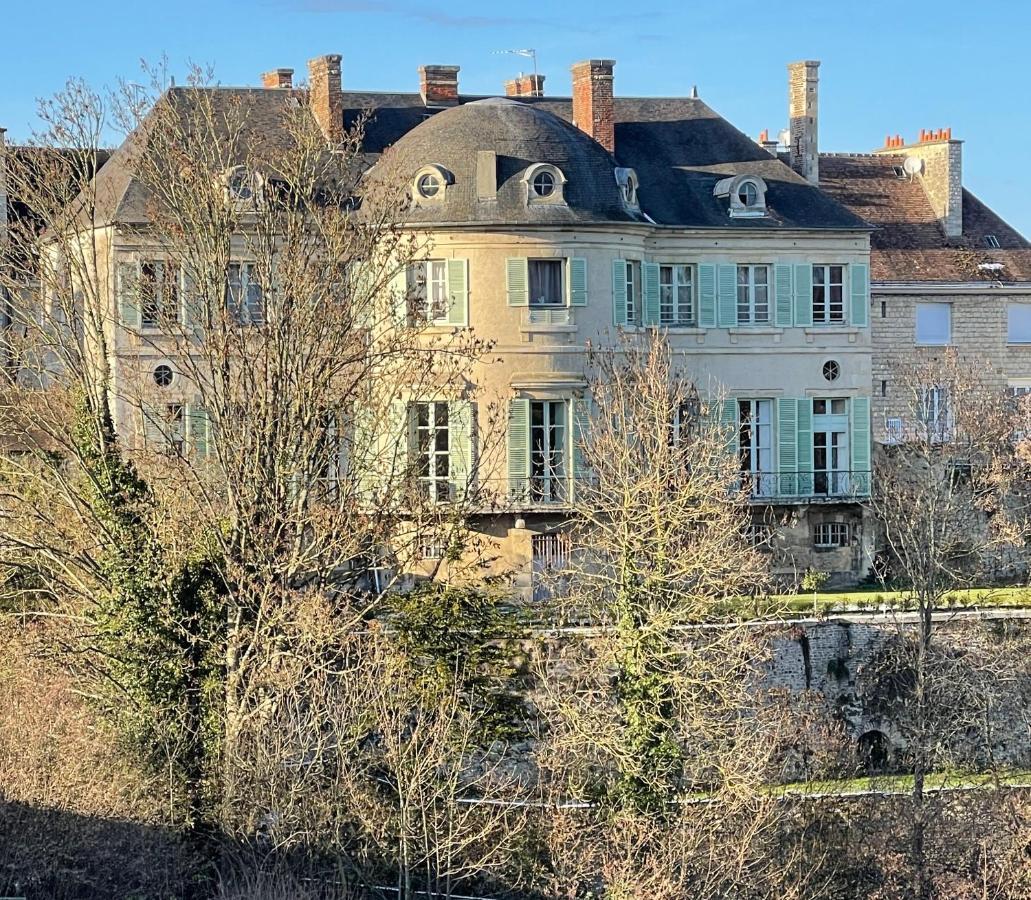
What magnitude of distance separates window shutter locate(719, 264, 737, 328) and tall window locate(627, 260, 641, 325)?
1.95 metres

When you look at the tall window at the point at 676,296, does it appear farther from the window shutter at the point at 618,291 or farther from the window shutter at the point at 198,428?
the window shutter at the point at 198,428

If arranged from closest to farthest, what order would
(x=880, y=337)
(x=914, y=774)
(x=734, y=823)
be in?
(x=734, y=823) < (x=914, y=774) < (x=880, y=337)

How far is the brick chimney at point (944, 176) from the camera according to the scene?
44156mm

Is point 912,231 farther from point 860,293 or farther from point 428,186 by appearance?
point 428,186

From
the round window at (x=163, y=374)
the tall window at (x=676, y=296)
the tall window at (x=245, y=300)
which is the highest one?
the tall window at (x=676, y=296)

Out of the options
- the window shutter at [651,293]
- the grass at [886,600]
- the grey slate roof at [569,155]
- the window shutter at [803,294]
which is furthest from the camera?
the window shutter at [803,294]

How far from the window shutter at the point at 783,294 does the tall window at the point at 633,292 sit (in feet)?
10.1

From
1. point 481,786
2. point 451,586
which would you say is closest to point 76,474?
point 451,586

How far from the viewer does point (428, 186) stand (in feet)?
109

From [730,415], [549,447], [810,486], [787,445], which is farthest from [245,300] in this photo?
[810,486]

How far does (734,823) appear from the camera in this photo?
24734 millimetres

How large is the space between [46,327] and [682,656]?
35.3 feet

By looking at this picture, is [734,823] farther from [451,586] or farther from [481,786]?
[451,586]

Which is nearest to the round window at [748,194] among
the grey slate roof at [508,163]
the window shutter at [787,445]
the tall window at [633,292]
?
the grey slate roof at [508,163]
